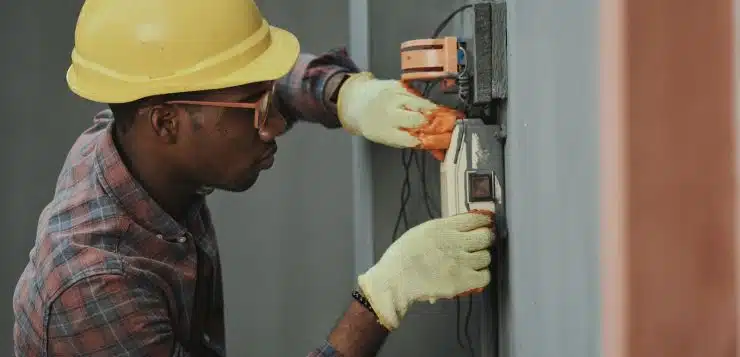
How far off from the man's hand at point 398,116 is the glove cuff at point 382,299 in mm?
271

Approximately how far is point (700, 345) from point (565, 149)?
0.31 m

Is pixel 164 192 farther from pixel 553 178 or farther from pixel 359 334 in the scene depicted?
pixel 553 178

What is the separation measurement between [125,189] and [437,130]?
584mm

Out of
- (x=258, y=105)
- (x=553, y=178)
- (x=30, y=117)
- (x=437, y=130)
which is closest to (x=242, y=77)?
(x=258, y=105)

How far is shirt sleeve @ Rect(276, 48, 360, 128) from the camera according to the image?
1.82 metres

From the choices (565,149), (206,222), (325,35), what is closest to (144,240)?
(206,222)

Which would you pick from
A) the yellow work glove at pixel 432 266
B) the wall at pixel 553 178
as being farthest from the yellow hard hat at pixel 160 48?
the wall at pixel 553 178

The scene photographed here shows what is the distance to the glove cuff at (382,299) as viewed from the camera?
55.1 inches

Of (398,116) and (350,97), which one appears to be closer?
(398,116)

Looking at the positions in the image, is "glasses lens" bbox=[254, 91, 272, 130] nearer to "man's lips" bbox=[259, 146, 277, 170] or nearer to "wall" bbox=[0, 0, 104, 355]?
"man's lips" bbox=[259, 146, 277, 170]

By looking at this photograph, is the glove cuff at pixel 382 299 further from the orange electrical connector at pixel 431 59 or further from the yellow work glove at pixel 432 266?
the orange electrical connector at pixel 431 59

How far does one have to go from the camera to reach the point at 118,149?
1432mm

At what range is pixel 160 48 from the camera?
132 centimetres

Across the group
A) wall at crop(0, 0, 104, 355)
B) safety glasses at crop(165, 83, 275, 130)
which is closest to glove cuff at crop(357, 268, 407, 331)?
safety glasses at crop(165, 83, 275, 130)
